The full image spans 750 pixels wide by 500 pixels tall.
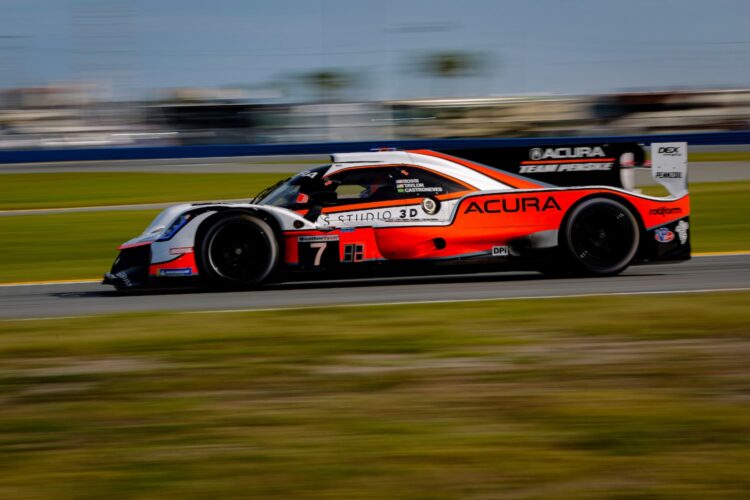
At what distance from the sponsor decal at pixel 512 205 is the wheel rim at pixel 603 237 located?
31cm

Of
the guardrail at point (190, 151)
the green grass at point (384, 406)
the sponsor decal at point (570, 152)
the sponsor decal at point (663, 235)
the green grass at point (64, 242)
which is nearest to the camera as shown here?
the green grass at point (384, 406)

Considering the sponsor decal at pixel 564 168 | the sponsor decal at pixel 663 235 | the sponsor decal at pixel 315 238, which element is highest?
the sponsor decal at pixel 564 168

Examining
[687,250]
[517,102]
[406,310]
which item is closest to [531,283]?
[687,250]

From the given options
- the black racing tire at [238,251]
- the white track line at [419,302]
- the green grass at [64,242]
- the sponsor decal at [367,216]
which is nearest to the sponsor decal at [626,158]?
the white track line at [419,302]

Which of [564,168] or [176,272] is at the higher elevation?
[564,168]

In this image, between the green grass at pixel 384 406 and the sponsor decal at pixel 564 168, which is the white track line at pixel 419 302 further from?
the sponsor decal at pixel 564 168

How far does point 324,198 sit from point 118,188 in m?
15.4

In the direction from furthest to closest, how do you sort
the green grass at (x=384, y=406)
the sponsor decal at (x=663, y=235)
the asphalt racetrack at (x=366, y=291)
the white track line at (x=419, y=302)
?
the sponsor decal at (x=663, y=235)
the asphalt racetrack at (x=366, y=291)
the white track line at (x=419, y=302)
the green grass at (x=384, y=406)

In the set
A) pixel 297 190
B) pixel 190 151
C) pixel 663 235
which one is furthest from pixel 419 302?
pixel 190 151

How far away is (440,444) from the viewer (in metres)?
4.27

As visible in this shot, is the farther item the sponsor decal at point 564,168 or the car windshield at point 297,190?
the sponsor decal at point 564,168

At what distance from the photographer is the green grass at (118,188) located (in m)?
20.9

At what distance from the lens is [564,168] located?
385 inches

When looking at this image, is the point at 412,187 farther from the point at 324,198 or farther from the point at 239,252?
the point at 239,252
